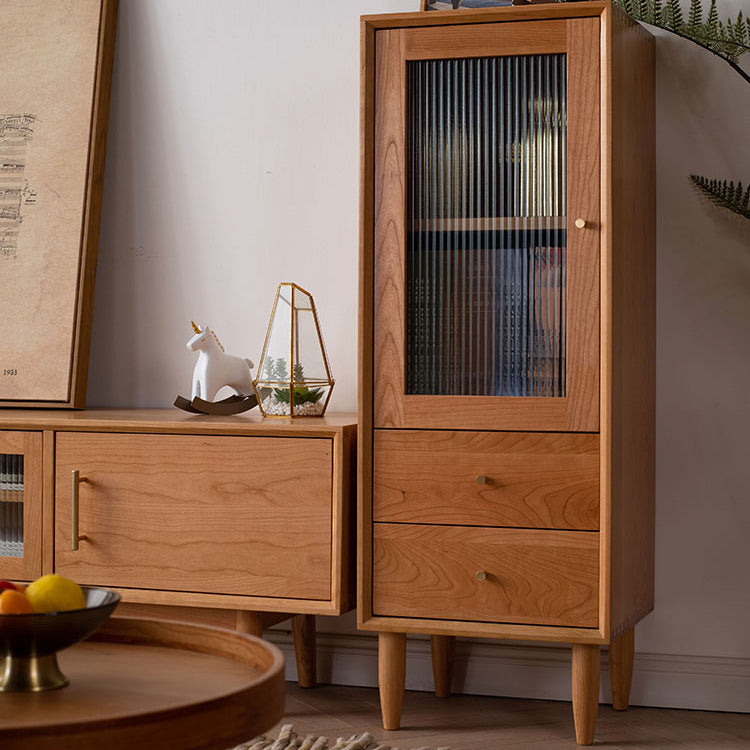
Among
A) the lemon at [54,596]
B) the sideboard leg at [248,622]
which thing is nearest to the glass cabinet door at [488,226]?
the sideboard leg at [248,622]

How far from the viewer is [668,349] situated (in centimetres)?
239

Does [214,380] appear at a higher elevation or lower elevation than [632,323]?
lower

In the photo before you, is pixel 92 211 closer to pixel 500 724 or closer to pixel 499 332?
pixel 499 332

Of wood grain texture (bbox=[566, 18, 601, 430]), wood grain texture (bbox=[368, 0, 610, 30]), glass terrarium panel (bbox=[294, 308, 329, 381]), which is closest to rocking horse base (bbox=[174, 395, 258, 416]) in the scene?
glass terrarium panel (bbox=[294, 308, 329, 381])

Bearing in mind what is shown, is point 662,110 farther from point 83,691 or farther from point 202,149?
point 83,691

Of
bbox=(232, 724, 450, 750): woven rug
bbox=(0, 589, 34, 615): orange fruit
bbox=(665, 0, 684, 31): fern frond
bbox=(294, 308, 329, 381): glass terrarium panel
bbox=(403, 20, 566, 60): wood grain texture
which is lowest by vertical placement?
bbox=(232, 724, 450, 750): woven rug

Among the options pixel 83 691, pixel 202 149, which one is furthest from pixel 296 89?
pixel 83 691

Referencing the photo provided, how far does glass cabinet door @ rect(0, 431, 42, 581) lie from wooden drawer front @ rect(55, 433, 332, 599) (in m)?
0.05

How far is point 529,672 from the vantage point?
8.10 feet

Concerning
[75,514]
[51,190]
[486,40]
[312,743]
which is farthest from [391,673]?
[51,190]

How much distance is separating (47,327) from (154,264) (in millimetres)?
310

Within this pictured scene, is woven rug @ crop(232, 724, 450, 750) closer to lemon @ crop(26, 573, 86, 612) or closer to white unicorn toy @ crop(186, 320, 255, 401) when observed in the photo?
white unicorn toy @ crop(186, 320, 255, 401)

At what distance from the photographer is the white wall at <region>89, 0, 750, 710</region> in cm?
236

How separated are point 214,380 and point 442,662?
0.82 m
